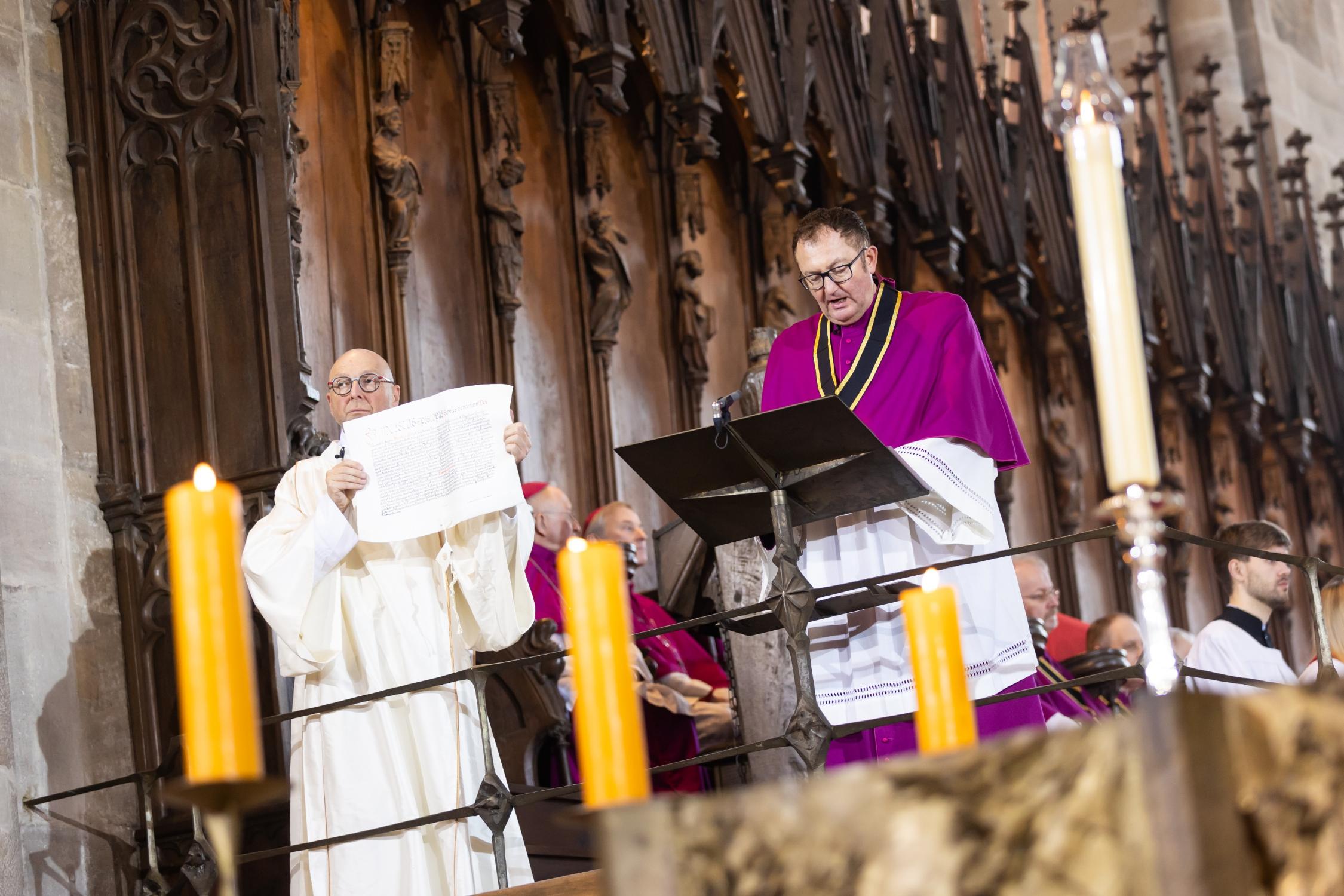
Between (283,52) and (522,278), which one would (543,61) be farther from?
(283,52)

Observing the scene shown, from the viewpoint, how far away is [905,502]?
4.43 meters

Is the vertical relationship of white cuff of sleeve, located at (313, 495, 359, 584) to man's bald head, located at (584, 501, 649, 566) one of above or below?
below

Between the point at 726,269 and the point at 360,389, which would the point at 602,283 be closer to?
the point at 726,269

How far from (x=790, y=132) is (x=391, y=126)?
7.42 feet

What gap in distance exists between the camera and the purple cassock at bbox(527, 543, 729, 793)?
19.9 feet

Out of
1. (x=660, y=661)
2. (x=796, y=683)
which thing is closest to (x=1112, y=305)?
(x=796, y=683)

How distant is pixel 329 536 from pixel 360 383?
527 millimetres

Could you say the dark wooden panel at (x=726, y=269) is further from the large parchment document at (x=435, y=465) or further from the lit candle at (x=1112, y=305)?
the lit candle at (x=1112, y=305)

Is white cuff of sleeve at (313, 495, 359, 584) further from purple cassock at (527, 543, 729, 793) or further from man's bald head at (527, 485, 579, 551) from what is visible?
man's bald head at (527, 485, 579, 551)

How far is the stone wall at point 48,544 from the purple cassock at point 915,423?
89.7 inches

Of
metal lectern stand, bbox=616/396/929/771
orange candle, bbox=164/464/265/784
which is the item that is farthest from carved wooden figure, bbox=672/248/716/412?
orange candle, bbox=164/464/265/784

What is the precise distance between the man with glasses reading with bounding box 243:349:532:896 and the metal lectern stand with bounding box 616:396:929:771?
0.69 meters

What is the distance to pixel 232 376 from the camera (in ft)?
18.4

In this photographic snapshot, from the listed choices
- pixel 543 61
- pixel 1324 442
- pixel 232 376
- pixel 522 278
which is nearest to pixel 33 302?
pixel 232 376
